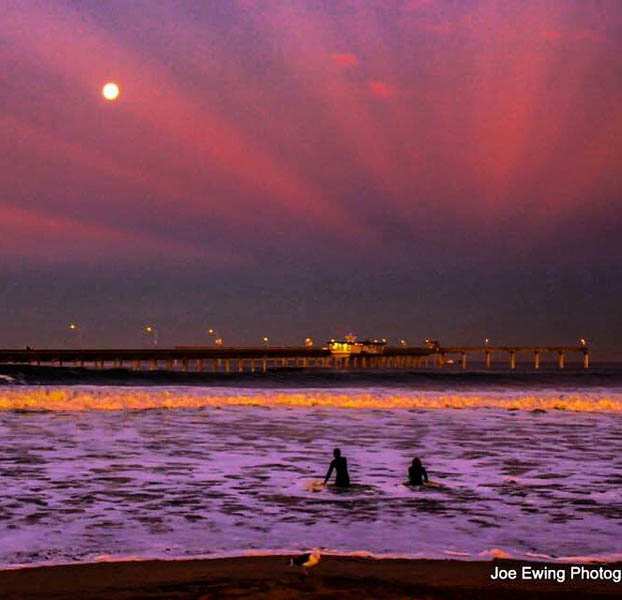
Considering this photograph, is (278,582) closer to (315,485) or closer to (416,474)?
(315,485)

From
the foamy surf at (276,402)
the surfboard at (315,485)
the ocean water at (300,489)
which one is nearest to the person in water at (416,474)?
the ocean water at (300,489)

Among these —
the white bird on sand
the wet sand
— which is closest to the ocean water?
the wet sand

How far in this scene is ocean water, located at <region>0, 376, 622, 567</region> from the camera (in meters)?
12.9

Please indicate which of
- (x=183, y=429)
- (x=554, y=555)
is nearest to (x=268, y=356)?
(x=183, y=429)

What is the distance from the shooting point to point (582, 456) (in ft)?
82.3

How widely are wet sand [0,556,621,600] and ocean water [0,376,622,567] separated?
34.1 inches

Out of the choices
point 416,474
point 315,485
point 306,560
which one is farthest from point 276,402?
point 306,560

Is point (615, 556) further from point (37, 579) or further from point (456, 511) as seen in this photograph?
point (37, 579)

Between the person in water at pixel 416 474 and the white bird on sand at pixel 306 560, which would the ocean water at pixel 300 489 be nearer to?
the person in water at pixel 416 474

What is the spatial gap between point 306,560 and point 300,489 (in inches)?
283

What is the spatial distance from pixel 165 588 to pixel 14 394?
55.2 metres

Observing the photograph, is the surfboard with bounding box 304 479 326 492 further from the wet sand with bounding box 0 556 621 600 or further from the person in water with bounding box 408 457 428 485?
the wet sand with bounding box 0 556 621 600

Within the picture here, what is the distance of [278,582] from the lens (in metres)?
9.98

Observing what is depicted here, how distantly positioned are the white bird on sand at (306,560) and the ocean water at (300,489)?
1026mm
